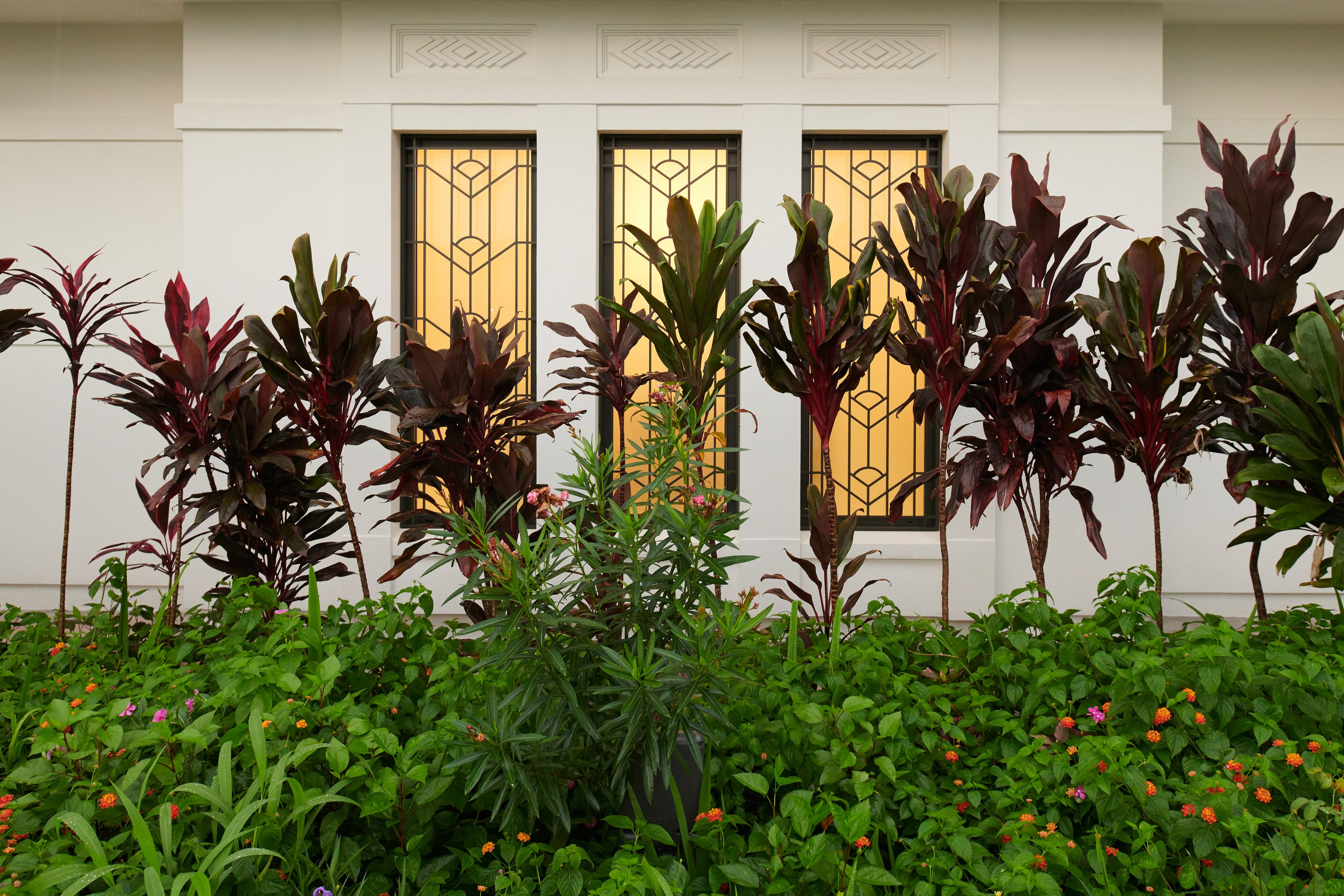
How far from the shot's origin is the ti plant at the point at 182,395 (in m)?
2.47

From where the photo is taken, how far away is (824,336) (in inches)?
101

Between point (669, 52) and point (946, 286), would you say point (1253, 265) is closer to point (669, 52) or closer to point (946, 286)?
point (946, 286)

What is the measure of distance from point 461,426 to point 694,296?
0.92m

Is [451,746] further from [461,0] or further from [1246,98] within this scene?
[1246,98]

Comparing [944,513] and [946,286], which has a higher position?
[946,286]

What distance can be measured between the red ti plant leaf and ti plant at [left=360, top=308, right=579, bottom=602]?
1.27 metres

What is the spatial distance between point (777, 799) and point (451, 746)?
0.69m

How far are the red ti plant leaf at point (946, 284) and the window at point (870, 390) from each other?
1210 millimetres

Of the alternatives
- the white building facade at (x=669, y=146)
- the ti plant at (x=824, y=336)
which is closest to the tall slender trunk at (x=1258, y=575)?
the white building facade at (x=669, y=146)

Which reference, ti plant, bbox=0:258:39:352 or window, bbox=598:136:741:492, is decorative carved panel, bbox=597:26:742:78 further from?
ti plant, bbox=0:258:39:352

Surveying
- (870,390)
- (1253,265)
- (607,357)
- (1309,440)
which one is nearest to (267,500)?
(607,357)

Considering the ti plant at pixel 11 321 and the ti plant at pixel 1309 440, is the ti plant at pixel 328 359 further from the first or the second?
the ti plant at pixel 1309 440

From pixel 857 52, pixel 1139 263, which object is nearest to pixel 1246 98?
pixel 857 52

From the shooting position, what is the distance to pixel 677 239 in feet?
8.55
